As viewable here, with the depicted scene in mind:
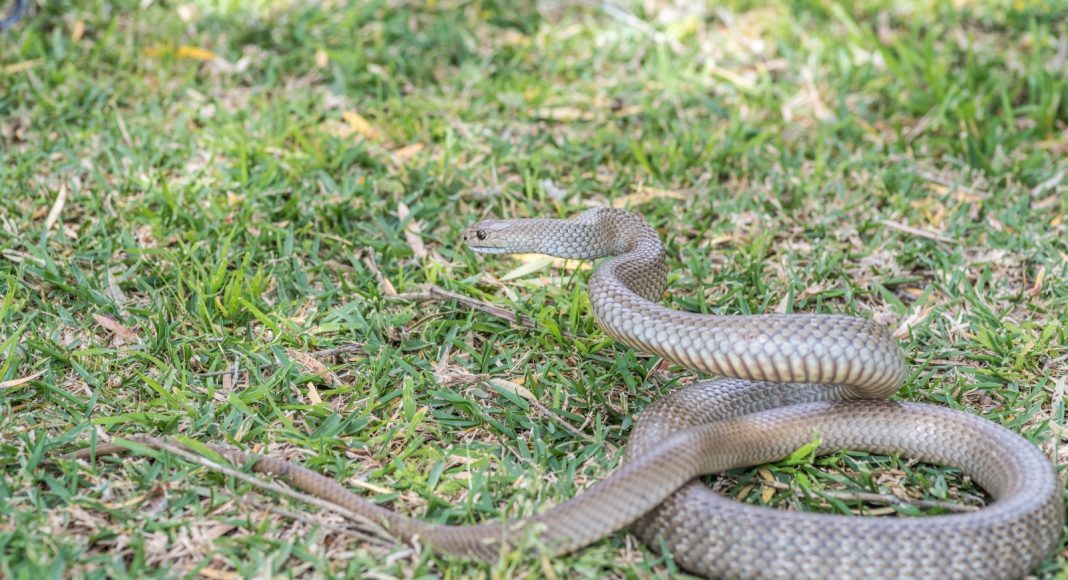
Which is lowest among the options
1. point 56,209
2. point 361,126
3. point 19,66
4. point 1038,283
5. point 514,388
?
point 514,388

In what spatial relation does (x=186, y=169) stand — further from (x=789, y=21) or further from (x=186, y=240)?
(x=789, y=21)

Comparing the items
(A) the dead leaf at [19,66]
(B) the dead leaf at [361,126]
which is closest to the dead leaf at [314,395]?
(B) the dead leaf at [361,126]

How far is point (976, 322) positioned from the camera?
5.66 m

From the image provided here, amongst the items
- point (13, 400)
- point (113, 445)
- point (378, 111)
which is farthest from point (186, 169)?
point (113, 445)

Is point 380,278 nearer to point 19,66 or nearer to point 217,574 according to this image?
point 217,574

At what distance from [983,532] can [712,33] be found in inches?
226

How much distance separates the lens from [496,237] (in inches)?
225

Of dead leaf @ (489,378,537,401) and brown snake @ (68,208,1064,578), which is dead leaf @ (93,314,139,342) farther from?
dead leaf @ (489,378,537,401)

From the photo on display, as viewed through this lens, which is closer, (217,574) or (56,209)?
(217,574)

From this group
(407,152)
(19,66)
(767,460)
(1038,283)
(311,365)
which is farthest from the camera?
(19,66)

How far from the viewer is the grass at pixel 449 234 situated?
4.43 m

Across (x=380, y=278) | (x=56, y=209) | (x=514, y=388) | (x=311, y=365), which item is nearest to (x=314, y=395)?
(x=311, y=365)

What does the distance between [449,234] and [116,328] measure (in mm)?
1952

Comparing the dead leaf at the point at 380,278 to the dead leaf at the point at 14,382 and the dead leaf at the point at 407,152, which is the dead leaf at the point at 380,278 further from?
the dead leaf at the point at 14,382
